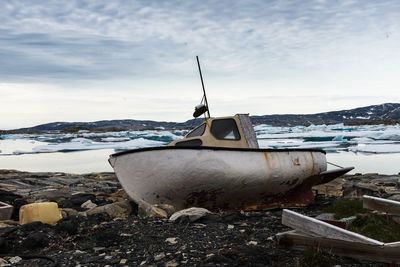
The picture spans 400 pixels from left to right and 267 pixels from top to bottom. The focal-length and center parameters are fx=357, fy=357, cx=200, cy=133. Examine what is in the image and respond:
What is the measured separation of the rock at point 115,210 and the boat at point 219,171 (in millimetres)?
226

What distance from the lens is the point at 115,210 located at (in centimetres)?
617

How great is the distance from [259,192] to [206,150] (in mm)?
1377

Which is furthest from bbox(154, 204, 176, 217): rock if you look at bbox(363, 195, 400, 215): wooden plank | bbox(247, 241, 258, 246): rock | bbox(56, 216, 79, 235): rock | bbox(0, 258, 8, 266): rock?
bbox(363, 195, 400, 215): wooden plank

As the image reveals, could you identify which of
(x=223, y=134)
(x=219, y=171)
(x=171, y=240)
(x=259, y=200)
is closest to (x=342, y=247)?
(x=171, y=240)

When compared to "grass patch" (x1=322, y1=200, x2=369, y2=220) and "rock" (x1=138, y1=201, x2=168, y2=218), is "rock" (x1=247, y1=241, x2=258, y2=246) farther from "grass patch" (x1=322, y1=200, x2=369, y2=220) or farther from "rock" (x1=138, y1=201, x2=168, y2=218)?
"rock" (x1=138, y1=201, x2=168, y2=218)

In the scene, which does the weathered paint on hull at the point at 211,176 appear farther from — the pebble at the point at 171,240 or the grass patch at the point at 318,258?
the grass patch at the point at 318,258

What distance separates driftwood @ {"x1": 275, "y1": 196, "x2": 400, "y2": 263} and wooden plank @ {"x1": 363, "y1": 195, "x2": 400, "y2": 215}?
1283 millimetres

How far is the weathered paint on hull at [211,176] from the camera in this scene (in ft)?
19.0

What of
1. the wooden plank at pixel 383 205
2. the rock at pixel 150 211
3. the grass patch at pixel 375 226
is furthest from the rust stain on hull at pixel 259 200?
the wooden plank at pixel 383 205

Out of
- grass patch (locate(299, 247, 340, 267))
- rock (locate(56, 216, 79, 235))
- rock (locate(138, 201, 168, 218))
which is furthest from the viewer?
rock (locate(138, 201, 168, 218))

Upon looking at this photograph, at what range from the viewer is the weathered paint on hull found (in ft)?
Result: 19.0

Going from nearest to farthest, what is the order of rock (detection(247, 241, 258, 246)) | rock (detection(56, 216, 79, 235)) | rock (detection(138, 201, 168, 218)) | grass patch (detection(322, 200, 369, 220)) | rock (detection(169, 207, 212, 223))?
rock (detection(247, 241, 258, 246)) → rock (detection(56, 216, 79, 235)) → grass patch (detection(322, 200, 369, 220)) → rock (detection(169, 207, 212, 223)) → rock (detection(138, 201, 168, 218))

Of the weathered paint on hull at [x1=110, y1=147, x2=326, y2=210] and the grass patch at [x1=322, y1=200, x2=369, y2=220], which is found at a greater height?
the weathered paint on hull at [x1=110, y1=147, x2=326, y2=210]

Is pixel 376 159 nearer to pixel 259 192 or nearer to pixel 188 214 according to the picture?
pixel 259 192
